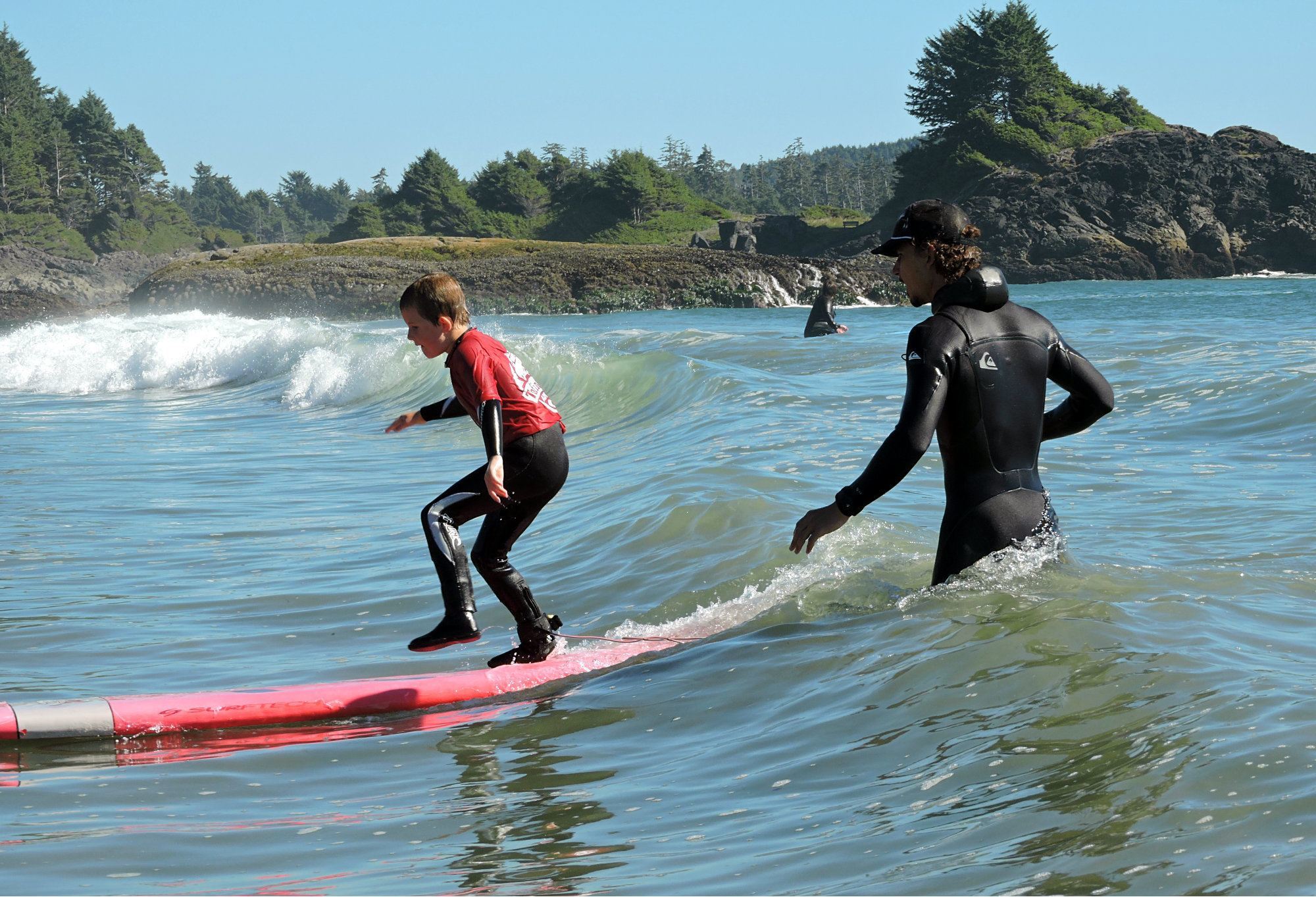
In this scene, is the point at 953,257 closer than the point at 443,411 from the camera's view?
Yes

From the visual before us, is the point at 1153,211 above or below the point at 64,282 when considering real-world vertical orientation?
below

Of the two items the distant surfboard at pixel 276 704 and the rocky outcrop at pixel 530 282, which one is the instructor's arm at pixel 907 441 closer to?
the distant surfboard at pixel 276 704

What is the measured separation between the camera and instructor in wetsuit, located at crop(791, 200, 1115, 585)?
4246mm

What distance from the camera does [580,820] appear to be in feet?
12.0

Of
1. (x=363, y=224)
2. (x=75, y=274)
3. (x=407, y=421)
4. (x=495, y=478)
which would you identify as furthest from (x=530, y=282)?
(x=495, y=478)

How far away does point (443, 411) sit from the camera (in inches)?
208

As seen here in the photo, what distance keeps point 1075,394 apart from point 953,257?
0.75 metres

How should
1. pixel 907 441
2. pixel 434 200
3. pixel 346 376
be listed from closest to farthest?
pixel 907 441
pixel 346 376
pixel 434 200

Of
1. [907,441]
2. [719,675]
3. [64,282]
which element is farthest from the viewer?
[64,282]

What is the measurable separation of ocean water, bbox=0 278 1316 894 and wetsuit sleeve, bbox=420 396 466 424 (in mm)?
1195

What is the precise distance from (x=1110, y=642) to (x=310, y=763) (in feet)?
9.27

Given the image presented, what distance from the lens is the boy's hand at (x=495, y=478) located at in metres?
4.70

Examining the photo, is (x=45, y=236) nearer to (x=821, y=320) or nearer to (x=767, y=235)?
(x=767, y=235)

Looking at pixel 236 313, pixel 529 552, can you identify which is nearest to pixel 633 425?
pixel 529 552
